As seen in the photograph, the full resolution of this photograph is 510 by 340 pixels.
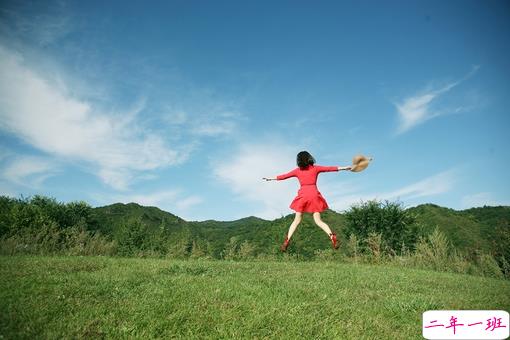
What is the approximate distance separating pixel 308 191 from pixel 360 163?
1505 mm

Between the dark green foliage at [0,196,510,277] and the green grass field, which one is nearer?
the green grass field

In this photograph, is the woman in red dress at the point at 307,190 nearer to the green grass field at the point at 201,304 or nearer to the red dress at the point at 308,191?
the red dress at the point at 308,191

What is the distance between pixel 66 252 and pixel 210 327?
12.6 meters

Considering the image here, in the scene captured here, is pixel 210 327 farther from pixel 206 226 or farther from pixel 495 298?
pixel 206 226

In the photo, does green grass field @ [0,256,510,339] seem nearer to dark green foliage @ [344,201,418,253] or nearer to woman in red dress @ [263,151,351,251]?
woman in red dress @ [263,151,351,251]

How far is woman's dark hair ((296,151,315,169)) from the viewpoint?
31.7 feet

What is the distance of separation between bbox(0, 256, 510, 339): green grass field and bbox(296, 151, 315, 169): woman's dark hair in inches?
121

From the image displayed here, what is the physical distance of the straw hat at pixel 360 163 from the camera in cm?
937

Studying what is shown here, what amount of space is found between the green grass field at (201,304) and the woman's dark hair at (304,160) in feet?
10.1

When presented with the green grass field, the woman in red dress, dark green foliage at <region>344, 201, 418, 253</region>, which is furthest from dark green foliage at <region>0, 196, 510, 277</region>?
the woman in red dress

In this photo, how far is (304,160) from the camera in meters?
9.66

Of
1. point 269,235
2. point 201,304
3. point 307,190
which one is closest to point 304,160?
point 307,190

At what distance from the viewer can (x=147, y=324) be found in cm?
591

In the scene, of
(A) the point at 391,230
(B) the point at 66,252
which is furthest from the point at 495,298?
(A) the point at 391,230
